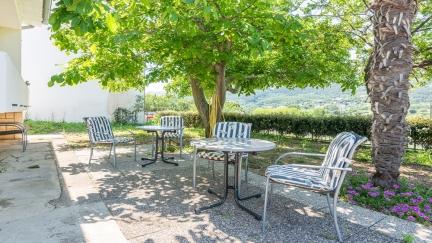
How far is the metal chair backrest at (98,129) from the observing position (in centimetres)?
641

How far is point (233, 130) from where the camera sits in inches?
218

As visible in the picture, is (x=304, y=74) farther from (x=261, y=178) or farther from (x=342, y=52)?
(x=261, y=178)

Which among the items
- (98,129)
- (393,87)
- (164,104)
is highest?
(164,104)

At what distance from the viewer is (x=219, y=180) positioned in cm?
529

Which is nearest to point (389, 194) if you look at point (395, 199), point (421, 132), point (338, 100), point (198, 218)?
point (395, 199)

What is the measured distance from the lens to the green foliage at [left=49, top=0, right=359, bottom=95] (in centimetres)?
463

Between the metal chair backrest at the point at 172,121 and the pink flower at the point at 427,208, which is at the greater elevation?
the metal chair backrest at the point at 172,121

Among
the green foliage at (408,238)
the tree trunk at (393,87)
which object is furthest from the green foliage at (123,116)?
the green foliage at (408,238)

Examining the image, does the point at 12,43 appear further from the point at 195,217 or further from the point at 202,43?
the point at 195,217

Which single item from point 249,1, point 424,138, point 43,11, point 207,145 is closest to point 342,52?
point 424,138

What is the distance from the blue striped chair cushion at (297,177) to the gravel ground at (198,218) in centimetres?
53

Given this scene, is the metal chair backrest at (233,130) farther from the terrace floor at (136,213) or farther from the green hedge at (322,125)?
the green hedge at (322,125)

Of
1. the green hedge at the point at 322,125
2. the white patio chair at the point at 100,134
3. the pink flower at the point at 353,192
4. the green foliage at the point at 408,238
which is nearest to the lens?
the green foliage at the point at 408,238

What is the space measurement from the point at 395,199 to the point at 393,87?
1.63 meters
